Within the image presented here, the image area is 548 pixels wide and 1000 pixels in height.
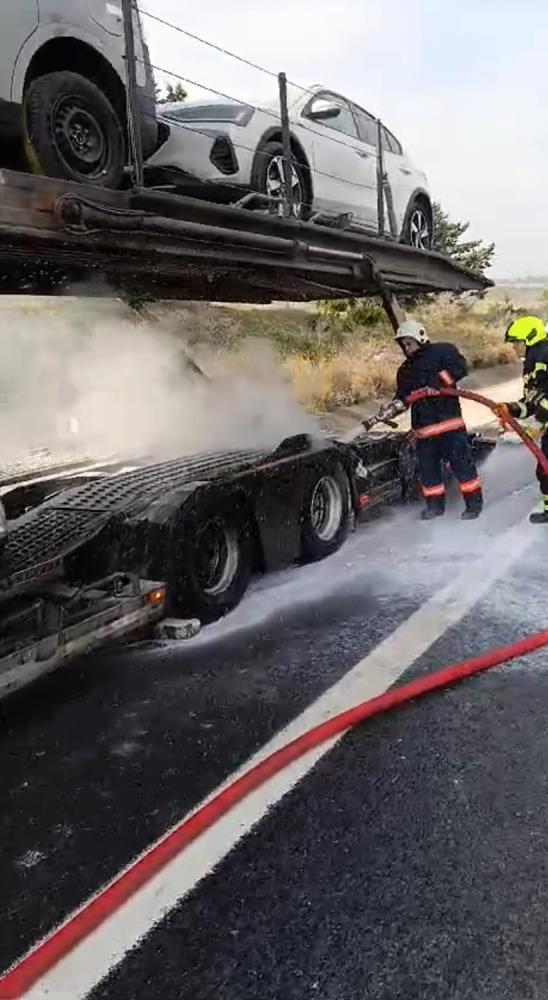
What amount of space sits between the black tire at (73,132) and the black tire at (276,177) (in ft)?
5.63

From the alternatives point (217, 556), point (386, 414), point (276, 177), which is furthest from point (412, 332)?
point (217, 556)

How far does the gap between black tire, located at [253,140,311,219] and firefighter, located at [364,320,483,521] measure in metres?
1.40

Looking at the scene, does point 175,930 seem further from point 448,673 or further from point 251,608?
point 251,608

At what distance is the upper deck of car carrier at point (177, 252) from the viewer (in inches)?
145

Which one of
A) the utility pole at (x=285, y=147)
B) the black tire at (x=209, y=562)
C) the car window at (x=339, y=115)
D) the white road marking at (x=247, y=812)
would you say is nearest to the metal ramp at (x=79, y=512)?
the black tire at (x=209, y=562)

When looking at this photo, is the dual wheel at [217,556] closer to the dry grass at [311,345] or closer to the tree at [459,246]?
the dry grass at [311,345]

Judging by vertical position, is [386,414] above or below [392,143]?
below

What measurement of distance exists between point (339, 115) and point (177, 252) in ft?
11.0

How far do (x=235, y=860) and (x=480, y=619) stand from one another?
247 centimetres

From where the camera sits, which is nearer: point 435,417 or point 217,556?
point 217,556

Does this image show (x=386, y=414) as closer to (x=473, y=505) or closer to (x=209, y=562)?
(x=473, y=505)

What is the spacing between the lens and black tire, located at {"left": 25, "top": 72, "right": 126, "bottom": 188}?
12.9 ft

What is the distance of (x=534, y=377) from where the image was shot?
7.24 meters

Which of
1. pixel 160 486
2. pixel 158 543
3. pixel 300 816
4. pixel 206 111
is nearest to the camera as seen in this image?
pixel 300 816
